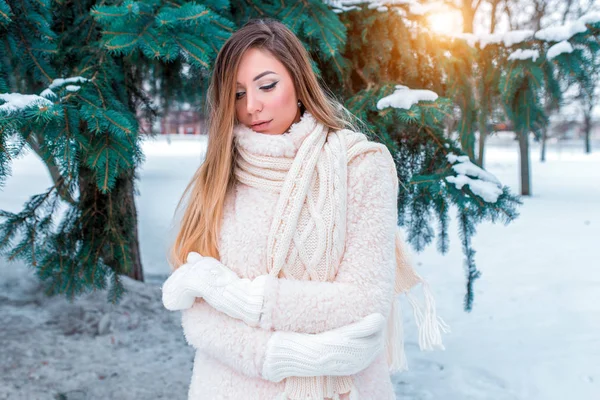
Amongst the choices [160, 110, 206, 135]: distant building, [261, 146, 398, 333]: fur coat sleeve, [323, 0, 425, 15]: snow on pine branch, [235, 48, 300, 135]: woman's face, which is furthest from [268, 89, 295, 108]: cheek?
[160, 110, 206, 135]: distant building

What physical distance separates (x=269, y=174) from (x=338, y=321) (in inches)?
17.3

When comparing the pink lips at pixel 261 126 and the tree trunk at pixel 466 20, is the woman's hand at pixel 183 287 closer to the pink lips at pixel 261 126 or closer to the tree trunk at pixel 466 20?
the pink lips at pixel 261 126

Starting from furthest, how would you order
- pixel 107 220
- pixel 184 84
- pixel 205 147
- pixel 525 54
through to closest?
pixel 184 84
pixel 107 220
pixel 525 54
pixel 205 147

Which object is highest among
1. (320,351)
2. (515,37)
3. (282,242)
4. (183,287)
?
(515,37)

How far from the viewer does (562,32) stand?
2.11 m

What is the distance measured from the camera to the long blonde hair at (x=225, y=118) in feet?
4.21

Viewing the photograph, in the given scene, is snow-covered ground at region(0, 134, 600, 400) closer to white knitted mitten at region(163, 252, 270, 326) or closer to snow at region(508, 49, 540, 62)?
white knitted mitten at region(163, 252, 270, 326)

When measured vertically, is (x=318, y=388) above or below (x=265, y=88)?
below

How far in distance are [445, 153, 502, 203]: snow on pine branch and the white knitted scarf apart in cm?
95

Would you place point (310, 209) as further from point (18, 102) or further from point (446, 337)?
point (446, 337)

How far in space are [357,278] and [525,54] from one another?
169 centimetres

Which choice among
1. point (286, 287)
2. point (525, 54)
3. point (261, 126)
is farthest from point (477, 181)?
point (286, 287)

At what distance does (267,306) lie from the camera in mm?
1088

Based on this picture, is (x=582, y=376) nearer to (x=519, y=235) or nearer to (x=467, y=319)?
(x=467, y=319)
